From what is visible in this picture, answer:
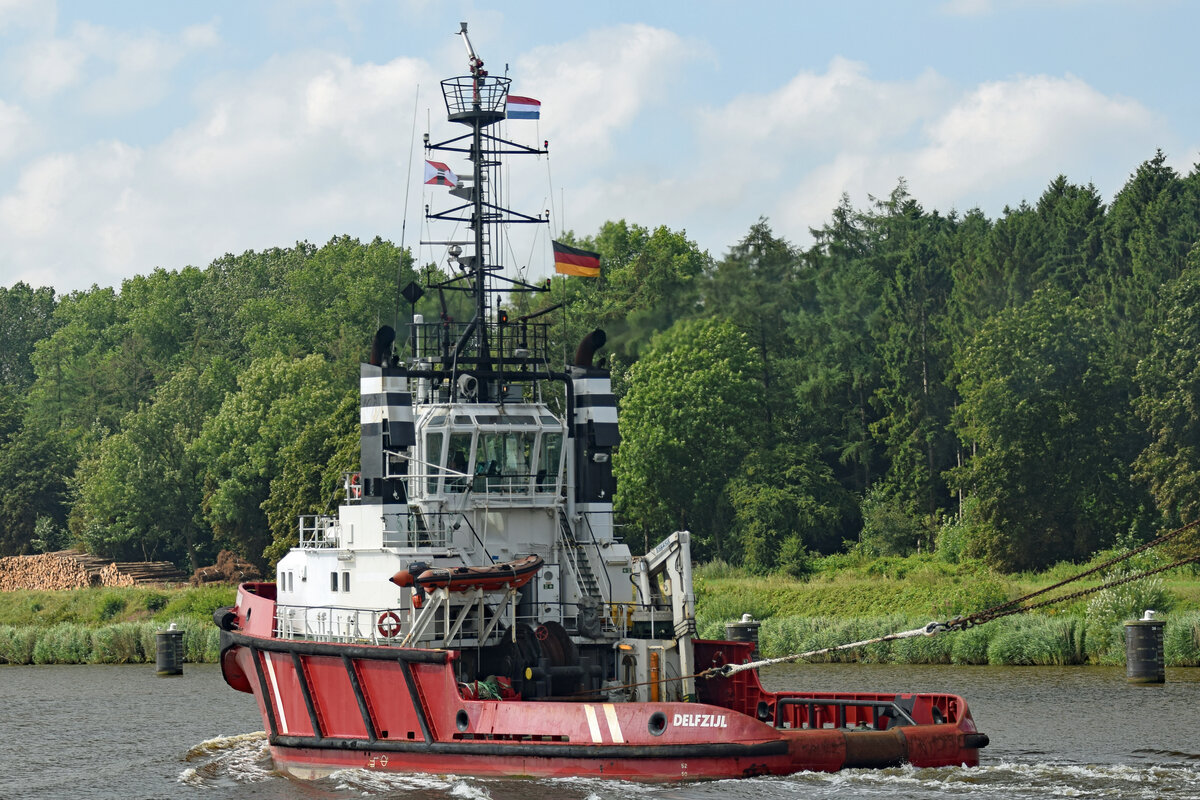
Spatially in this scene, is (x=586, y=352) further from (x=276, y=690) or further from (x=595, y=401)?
(x=276, y=690)

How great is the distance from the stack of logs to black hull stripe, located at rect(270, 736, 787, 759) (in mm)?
43675

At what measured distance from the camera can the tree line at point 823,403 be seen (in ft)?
180

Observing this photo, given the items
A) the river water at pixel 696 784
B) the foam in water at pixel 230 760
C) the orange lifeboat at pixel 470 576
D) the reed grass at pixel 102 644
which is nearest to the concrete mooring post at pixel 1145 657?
the river water at pixel 696 784

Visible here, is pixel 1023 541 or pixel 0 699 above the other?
pixel 1023 541

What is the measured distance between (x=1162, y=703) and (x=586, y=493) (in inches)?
480

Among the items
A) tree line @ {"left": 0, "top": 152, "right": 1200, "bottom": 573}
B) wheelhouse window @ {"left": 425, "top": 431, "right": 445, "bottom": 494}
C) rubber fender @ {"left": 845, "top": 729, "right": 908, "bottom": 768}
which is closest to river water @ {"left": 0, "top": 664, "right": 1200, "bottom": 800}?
rubber fender @ {"left": 845, "top": 729, "right": 908, "bottom": 768}

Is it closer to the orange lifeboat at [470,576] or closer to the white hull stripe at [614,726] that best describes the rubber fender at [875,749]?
the white hull stripe at [614,726]

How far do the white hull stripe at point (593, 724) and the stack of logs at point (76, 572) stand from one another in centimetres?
4610

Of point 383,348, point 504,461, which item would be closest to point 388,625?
point 504,461

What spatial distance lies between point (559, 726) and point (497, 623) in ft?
8.42

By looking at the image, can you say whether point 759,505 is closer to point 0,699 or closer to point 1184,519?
point 1184,519

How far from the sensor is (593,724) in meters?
22.7

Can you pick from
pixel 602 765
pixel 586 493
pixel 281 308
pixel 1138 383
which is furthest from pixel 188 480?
pixel 602 765

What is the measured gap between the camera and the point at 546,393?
53.2m
